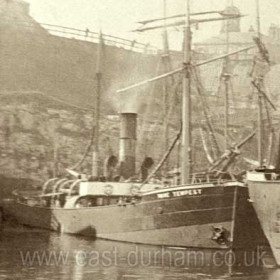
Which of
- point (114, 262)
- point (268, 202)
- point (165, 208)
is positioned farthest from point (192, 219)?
point (268, 202)

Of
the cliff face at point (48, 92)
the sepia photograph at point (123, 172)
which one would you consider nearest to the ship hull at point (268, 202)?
the sepia photograph at point (123, 172)

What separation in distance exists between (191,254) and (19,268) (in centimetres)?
517

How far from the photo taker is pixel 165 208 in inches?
781

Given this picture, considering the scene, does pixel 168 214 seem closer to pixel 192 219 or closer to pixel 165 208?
pixel 165 208

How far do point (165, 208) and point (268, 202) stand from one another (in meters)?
5.02

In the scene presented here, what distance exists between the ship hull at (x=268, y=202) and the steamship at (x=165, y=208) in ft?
11.0

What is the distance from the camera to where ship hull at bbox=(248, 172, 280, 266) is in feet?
→ 49.4

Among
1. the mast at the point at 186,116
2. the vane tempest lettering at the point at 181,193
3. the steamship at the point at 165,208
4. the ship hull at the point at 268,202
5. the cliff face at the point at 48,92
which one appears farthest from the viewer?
the cliff face at the point at 48,92

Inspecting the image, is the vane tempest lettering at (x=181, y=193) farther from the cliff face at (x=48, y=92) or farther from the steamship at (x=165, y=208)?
the cliff face at (x=48, y=92)

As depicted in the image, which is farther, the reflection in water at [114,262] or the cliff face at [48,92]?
the cliff face at [48,92]

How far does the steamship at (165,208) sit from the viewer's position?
762 inches

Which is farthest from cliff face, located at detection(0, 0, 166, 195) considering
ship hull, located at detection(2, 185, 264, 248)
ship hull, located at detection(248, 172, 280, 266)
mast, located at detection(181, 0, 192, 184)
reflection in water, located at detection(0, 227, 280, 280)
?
ship hull, located at detection(248, 172, 280, 266)

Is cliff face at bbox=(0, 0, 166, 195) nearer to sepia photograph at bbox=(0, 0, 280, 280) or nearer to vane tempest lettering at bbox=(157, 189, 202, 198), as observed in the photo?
sepia photograph at bbox=(0, 0, 280, 280)

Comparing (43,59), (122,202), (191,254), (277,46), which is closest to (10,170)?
(43,59)
